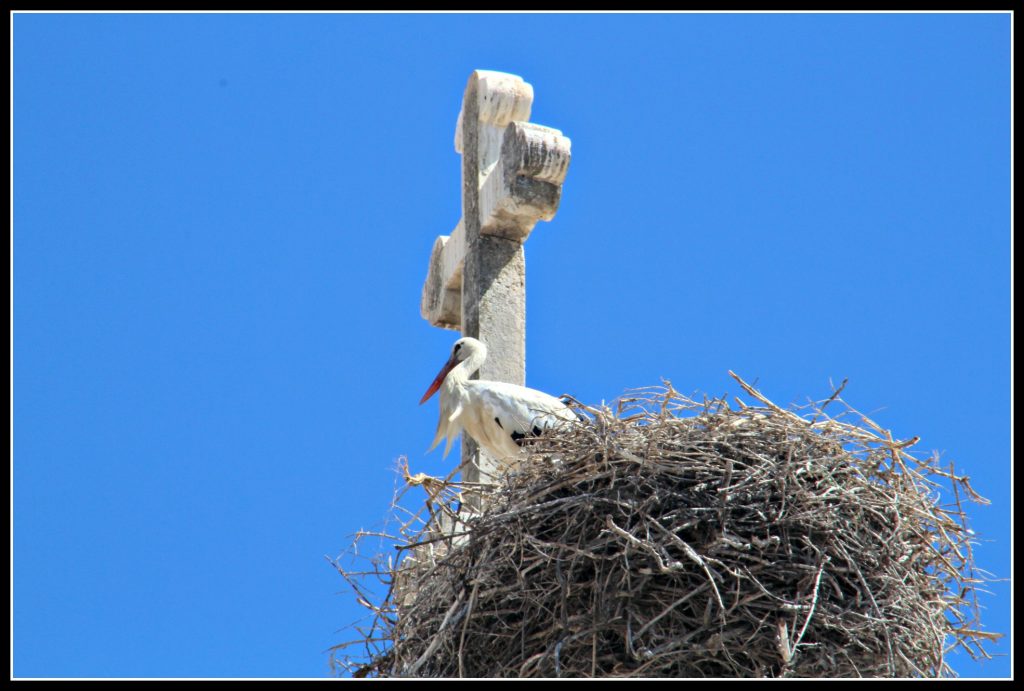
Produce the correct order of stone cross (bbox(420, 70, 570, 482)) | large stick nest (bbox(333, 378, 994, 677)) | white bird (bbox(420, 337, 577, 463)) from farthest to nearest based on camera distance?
stone cross (bbox(420, 70, 570, 482)), white bird (bbox(420, 337, 577, 463)), large stick nest (bbox(333, 378, 994, 677))

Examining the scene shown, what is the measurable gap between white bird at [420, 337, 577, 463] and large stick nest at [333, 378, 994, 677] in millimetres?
802

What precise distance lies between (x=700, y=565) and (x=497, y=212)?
7.80 feet

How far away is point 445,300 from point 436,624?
2.65 metres

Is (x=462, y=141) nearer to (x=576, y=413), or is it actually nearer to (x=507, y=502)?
(x=576, y=413)

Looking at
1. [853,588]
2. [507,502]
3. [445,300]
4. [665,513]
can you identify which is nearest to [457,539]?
[507,502]

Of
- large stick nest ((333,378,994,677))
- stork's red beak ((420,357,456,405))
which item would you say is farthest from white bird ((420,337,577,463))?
large stick nest ((333,378,994,677))

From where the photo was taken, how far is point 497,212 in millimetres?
6816

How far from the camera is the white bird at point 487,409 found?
6.20 meters

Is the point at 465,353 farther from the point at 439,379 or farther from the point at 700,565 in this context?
the point at 700,565

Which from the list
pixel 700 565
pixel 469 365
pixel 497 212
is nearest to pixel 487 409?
pixel 469 365

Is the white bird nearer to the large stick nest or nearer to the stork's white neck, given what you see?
the stork's white neck

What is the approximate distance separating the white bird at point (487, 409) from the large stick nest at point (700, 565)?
31.6 inches

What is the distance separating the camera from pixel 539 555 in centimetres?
495

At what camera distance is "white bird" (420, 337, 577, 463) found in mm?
6203
